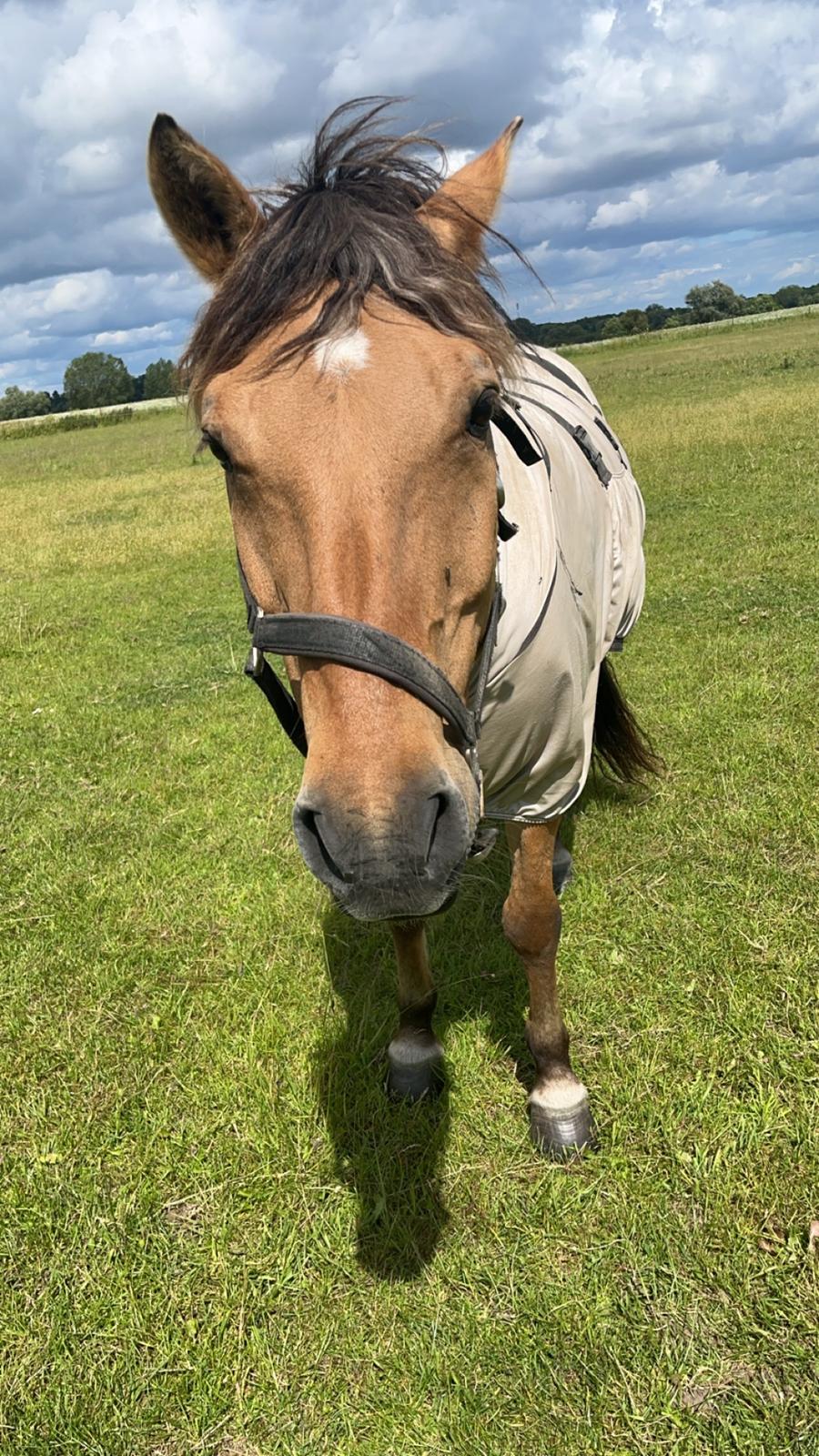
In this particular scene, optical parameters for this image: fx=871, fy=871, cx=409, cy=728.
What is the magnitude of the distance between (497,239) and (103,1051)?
3065 millimetres

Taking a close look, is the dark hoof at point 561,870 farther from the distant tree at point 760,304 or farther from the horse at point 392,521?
the distant tree at point 760,304

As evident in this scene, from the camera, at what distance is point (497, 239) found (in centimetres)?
223

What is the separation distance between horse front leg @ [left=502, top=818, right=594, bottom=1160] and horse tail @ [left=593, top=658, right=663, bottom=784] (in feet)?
4.79

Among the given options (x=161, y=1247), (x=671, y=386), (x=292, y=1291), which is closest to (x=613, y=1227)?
(x=292, y=1291)

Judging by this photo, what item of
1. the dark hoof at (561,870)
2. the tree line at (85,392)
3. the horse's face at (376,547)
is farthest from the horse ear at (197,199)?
the tree line at (85,392)

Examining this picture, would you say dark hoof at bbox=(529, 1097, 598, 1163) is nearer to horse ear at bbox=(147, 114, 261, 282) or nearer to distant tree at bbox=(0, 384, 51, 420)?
horse ear at bbox=(147, 114, 261, 282)

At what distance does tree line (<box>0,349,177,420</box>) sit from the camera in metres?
82.2

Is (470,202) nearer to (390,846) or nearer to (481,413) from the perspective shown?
(481,413)

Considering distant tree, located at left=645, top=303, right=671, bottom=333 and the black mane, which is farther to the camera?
distant tree, located at left=645, top=303, right=671, bottom=333

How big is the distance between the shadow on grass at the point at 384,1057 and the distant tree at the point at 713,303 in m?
86.3

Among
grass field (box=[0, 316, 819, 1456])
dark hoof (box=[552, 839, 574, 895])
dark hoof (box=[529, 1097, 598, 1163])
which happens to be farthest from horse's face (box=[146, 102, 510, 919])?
dark hoof (box=[552, 839, 574, 895])

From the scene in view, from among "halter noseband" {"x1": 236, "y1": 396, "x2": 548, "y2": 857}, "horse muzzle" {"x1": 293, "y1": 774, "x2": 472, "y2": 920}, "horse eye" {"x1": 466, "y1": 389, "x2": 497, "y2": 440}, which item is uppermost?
"horse eye" {"x1": 466, "y1": 389, "x2": 497, "y2": 440}

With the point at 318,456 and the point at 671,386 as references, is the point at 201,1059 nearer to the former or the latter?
the point at 318,456

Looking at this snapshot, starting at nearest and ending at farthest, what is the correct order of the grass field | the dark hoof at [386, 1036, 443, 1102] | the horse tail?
the grass field → the dark hoof at [386, 1036, 443, 1102] → the horse tail
